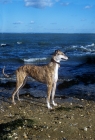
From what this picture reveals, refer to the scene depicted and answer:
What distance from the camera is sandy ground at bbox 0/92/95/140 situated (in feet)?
22.9

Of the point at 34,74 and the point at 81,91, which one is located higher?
the point at 34,74

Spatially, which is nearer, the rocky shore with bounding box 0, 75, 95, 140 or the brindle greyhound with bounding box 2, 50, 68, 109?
the rocky shore with bounding box 0, 75, 95, 140

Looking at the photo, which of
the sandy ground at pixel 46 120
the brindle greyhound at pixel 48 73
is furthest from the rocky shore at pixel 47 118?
the brindle greyhound at pixel 48 73

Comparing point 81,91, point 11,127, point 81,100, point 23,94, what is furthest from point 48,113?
point 81,91

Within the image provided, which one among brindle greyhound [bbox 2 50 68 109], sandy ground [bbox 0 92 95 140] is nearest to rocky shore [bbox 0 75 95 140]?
sandy ground [bbox 0 92 95 140]

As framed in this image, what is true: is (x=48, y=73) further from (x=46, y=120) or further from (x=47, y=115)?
(x=46, y=120)

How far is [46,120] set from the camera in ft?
26.7

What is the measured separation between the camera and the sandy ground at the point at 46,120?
697 centimetres

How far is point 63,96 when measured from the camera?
38.4ft

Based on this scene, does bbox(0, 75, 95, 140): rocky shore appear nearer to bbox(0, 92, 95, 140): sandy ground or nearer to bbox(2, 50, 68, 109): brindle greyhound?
bbox(0, 92, 95, 140): sandy ground

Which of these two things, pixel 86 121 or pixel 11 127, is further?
pixel 86 121

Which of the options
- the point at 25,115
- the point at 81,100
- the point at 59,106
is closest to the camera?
the point at 25,115

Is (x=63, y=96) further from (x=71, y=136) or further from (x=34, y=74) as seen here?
(x=71, y=136)

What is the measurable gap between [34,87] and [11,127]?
6197 mm
